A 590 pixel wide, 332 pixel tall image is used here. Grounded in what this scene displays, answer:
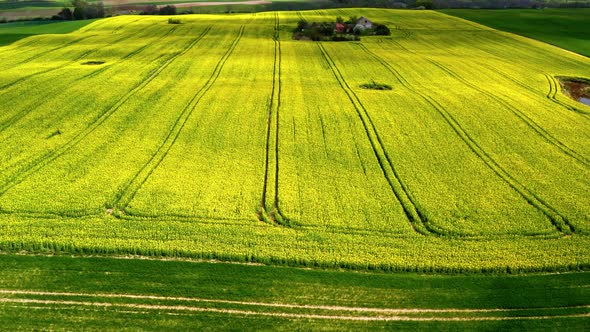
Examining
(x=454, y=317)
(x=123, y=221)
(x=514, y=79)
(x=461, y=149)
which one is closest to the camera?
(x=454, y=317)

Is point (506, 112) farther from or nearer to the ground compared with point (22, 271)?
farther from the ground

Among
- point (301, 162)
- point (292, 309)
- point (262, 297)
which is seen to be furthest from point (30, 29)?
point (292, 309)

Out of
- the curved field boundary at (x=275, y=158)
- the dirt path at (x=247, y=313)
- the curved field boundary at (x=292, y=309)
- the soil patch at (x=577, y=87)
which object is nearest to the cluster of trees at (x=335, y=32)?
the curved field boundary at (x=275, y=158)

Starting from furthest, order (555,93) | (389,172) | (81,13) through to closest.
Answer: (81,13), (555,93), (389,172)

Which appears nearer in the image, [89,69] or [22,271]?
[22,271]

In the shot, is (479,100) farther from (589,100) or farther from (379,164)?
(379,164)

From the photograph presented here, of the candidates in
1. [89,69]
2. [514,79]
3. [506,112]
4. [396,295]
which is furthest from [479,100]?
[89,69]

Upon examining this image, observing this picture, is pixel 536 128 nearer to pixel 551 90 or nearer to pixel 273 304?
pixel 551 90
